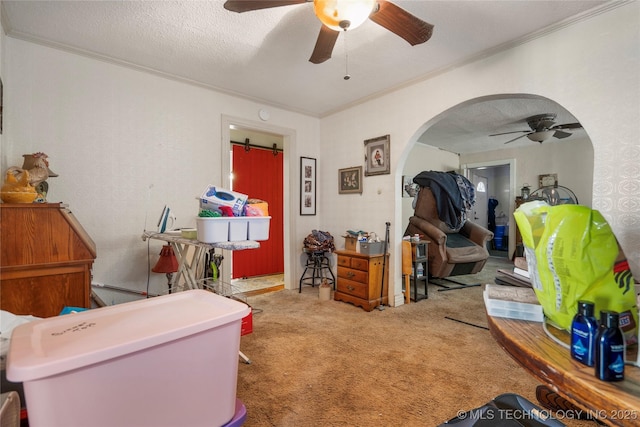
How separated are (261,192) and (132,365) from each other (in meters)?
4.35

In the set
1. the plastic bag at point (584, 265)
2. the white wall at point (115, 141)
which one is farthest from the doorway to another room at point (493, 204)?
the plastic bag at point (584, 265)

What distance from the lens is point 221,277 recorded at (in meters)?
3.34

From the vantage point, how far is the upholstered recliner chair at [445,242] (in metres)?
4.04

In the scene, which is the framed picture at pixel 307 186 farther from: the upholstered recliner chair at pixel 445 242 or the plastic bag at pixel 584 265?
the plastic bag at pixel 584 265

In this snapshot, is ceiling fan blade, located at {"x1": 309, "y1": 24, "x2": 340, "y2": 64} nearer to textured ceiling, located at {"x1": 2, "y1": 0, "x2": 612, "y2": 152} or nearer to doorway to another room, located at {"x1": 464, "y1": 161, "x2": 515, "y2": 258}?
textured ceiling, located at {"x1": 2, "y1": 0, "x2": 612, "y2": 152}

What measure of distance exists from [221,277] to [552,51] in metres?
3.74

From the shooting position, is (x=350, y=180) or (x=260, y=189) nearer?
(x=350, y=180)

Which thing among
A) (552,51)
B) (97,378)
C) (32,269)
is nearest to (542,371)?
(97,378)

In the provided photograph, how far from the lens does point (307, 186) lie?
419 cm

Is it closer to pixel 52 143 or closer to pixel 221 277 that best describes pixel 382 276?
pixel 221 277

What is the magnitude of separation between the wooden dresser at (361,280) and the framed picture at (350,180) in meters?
0.89

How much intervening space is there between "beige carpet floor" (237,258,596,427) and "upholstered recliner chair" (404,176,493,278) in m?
0.96

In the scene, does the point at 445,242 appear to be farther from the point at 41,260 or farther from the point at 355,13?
the point at 41,260

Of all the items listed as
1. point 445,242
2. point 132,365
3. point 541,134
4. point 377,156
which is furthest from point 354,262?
point 541,134
